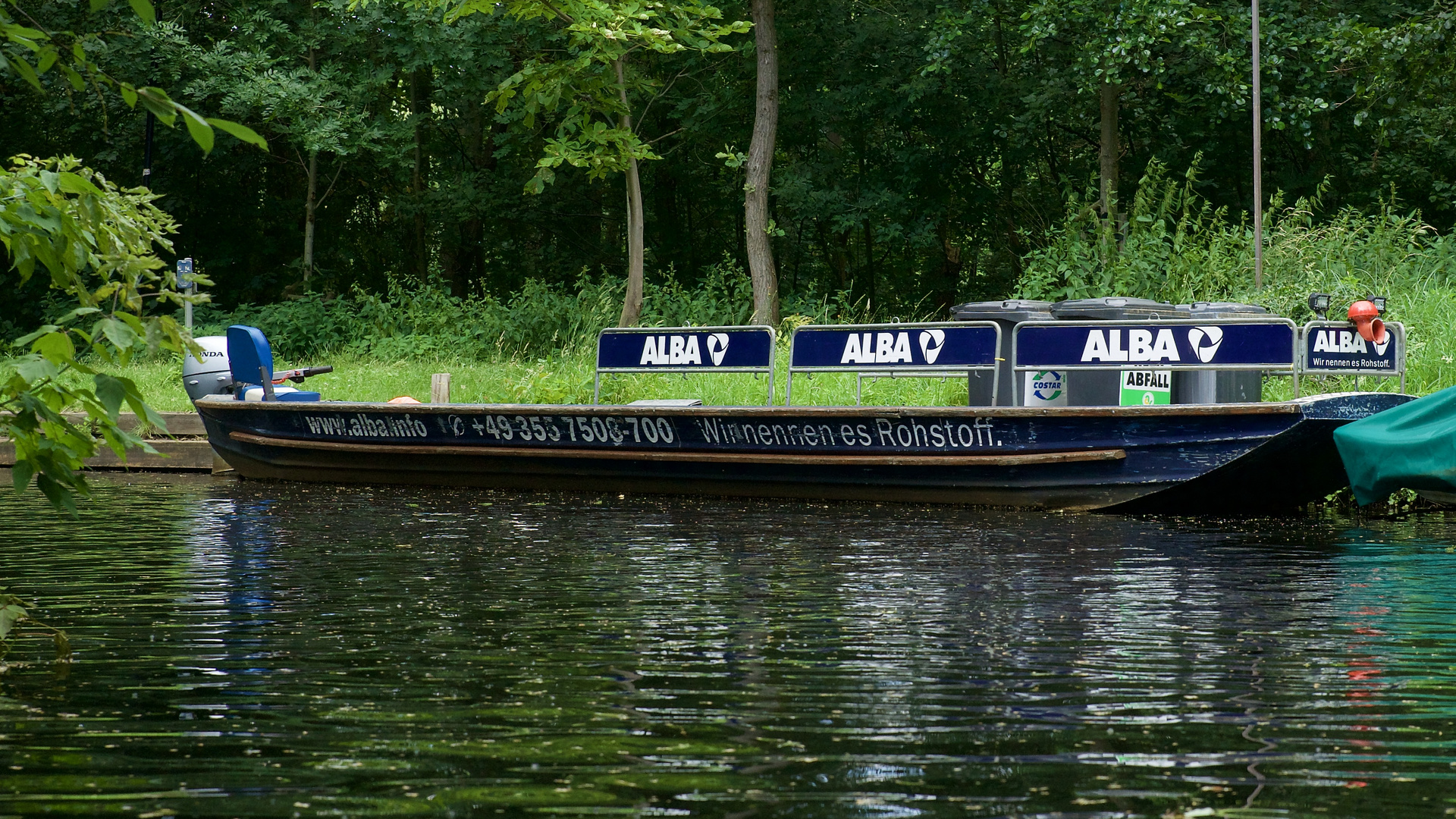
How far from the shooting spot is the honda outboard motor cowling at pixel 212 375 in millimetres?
15469

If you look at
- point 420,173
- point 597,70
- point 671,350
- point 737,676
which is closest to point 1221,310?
point 671,350

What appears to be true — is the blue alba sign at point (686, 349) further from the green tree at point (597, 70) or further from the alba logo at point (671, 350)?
the green tree at point (597, 70)

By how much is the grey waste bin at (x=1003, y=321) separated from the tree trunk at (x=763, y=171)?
883 cm

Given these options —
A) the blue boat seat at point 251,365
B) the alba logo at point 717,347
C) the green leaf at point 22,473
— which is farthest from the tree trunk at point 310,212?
the green leaf at point 22,473

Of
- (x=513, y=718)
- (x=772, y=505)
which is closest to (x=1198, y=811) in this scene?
(x=513, y=718)

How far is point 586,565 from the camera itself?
26.2 ft

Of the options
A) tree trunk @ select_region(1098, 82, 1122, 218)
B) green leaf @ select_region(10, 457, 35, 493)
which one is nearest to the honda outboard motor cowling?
green leaf @ select_region(10, 457, 35, 493)

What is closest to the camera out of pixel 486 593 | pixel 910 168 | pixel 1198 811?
pixel 1198 811

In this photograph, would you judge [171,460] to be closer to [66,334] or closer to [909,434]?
[909,434]

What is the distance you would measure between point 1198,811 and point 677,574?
4.36 meters

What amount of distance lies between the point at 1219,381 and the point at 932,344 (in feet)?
7.18

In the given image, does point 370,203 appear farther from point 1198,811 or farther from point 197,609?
point 1198,811

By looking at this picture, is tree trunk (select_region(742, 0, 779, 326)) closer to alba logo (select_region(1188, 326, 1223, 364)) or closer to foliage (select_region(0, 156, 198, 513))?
alba logo (select_region(1188, 326, 1223, 364))

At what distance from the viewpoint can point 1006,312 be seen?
484 inches
